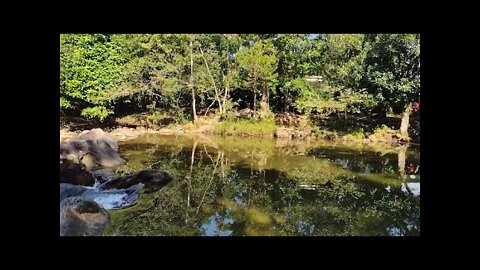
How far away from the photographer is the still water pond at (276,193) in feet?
15.1

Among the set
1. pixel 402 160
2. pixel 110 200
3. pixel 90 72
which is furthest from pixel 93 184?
pixel 90 72

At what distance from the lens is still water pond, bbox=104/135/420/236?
461cm

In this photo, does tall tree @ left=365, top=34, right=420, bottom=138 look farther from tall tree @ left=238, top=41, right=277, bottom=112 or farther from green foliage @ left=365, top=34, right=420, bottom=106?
tall tree @ left=238, top=41, right=277, bottom=112

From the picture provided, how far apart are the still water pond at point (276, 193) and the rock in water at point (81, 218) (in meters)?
0.16

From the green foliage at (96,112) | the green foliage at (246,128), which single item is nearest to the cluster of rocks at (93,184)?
the green foliage at (96,112)

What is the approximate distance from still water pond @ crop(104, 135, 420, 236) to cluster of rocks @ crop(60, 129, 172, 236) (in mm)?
172

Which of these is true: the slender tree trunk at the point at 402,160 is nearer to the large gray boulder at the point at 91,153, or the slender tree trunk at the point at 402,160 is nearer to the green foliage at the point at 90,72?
the large gray boulder at the point at 91,153

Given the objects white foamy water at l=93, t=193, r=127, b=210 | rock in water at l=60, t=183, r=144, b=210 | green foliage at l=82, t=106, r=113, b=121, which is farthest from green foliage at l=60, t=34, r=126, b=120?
white foamy water at l=93, t=193, r=127, b=210

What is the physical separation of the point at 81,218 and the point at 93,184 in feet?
5.46

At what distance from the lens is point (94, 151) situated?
670cm

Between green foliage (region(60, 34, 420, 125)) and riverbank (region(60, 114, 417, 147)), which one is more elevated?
green foliage (region(60, 34, 420, 125))
